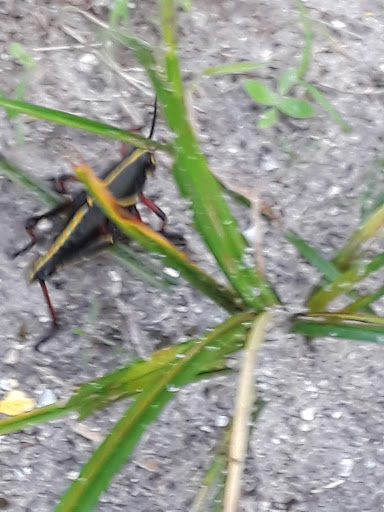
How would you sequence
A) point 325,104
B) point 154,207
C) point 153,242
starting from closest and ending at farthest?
point 153,242 → point 154,207 → point 325,104

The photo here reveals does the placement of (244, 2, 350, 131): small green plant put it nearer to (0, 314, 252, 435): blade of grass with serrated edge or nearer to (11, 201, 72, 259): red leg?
(11, 201, 72, 259): red leg

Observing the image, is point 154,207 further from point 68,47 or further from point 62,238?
point 68,47

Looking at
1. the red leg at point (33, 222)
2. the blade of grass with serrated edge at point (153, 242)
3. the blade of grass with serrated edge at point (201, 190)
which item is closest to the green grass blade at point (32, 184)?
the red leg at point (33, 222)

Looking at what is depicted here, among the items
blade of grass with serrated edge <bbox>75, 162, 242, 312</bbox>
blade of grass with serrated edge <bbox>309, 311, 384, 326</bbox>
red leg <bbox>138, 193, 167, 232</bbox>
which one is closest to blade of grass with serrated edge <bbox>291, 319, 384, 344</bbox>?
blade of grass with serrated edge <bbox>309, 311, 384, 326</bbox>

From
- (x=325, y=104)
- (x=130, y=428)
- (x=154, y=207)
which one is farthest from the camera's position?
(x=325, y=104)

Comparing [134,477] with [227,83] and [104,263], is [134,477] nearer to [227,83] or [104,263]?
[104,263]

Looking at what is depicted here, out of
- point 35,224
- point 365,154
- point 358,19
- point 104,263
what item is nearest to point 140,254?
point 104,263

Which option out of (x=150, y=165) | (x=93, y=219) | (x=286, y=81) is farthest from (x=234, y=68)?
(x=93, y=219)

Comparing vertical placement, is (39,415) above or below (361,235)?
below
